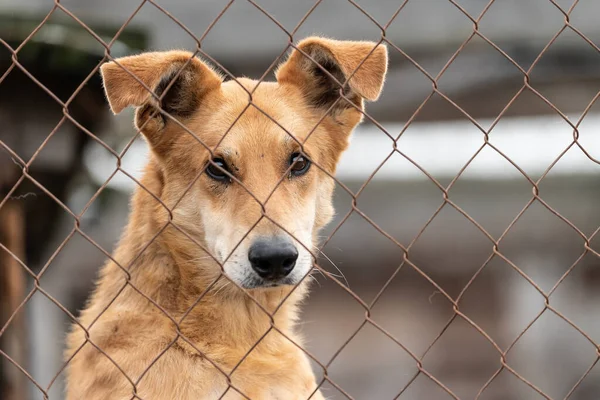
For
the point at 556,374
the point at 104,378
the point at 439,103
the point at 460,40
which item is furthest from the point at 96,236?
the point at 104,378

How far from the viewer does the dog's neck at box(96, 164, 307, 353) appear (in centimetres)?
332

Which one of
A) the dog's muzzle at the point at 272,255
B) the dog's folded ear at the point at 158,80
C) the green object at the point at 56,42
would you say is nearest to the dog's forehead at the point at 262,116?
the dog's folded ear at the point at 158,80

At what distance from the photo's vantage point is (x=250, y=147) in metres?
3.45

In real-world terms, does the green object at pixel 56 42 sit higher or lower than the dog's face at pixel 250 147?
lower

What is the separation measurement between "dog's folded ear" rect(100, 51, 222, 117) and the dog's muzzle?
27.5 inches

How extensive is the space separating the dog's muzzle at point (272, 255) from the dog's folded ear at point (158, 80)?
698 millimetres

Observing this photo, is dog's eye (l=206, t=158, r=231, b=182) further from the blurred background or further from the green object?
the green object

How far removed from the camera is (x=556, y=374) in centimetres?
1435

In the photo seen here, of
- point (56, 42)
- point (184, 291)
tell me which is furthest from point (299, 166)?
point (56, 42)

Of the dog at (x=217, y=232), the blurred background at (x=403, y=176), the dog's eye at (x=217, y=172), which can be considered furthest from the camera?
the blurred background at (x=403, y=176)

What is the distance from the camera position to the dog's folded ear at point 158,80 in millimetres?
2980

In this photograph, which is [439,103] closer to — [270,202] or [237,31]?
[237,31]

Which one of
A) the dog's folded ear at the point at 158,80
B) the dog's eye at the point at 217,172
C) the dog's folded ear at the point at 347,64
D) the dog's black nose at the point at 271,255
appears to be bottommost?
the dog's black nose at the point at 271,255

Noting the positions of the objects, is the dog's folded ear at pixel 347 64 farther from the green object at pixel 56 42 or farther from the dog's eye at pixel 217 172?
A: the green object at pixel 56 42
